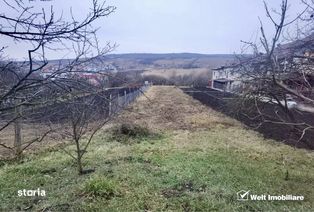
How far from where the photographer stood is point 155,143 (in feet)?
40.9

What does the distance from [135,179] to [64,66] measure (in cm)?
428

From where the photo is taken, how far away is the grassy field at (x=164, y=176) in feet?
20.0

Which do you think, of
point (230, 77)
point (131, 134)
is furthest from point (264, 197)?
point (131, 134)

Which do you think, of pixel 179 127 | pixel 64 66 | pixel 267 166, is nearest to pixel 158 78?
pixel 179 127

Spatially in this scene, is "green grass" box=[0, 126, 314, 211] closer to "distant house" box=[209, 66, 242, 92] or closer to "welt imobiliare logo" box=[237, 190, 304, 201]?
"welt imobiliare logo" box=[237, 190, 304, 201]

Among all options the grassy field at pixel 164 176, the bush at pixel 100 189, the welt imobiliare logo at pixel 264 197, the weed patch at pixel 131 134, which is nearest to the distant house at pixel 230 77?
the grassy field at pixel 164 176

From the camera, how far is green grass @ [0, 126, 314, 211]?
609 cm

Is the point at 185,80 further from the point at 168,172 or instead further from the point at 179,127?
the point at 168,172

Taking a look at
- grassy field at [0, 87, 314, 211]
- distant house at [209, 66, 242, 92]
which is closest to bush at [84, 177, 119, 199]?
grassy field at [0, 87, 314, 211]

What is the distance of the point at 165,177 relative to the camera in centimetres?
765

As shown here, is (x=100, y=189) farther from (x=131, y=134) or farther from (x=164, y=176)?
(x=131, y=134)

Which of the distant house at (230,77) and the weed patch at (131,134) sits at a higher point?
the distant house at (230,77)

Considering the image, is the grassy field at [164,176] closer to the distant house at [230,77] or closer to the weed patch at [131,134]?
the weed patch at [131,134]

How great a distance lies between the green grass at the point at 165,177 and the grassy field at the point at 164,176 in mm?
17
